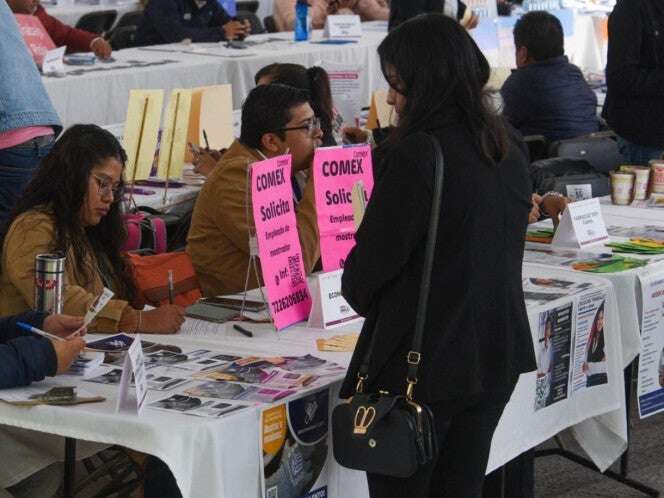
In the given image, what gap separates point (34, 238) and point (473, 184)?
1.15m

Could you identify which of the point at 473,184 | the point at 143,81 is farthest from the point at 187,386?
the point at 143,81

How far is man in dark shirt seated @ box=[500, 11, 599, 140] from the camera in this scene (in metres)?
5.93

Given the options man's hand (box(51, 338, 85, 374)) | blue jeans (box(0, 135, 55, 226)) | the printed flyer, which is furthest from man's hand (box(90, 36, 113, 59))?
man's hand (box(51, 338, 85, 374))

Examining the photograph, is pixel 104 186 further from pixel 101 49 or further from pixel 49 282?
pixel 101 49

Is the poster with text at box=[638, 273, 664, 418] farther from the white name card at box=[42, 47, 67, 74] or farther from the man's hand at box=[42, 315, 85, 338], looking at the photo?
the white name card at box=[42, 47, 67, 74]

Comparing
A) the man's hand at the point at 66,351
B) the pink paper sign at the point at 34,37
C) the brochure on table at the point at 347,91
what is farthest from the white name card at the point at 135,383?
the pink paper sign at the point at 34,37

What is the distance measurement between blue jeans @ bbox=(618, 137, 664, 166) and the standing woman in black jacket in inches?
110

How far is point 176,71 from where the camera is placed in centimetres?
659

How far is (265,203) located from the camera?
2.92 meters

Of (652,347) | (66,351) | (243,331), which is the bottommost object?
(652,347)

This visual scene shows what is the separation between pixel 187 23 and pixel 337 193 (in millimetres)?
5024

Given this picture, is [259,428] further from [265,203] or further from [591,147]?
[591,147]

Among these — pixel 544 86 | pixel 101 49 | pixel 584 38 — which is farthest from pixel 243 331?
pixel 584 38

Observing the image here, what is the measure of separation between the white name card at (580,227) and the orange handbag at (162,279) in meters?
1.11
